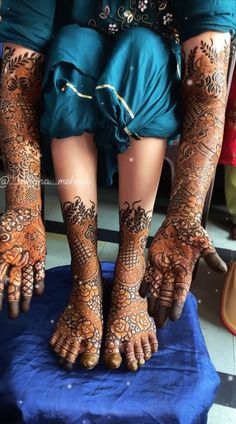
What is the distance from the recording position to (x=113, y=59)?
74 centimetres

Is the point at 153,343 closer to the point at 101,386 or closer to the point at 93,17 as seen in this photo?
the point at 101,386

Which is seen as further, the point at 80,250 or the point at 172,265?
the point at 80,250

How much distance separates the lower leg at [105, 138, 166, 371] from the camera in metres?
0.81

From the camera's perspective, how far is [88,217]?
86 centimetres

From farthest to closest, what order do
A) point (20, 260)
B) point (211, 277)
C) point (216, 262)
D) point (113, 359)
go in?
point (211, 277), point (113, 359), point (20, 260), point (216, 262)

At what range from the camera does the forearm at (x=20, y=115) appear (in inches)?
32.2

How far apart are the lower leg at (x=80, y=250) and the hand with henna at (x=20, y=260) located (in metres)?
0.12

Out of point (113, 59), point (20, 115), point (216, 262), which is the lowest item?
point (216, 262)

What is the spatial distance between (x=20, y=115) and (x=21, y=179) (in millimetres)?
124

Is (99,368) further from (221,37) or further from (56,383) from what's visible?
(221,37)

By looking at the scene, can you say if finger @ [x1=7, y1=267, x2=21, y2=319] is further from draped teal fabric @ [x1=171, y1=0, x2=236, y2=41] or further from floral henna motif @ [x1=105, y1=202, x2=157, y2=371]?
draped teal fabric @ [x1=171, y1=0, x2=236, y2=41]

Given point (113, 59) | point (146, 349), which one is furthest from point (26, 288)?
point (113, 59)

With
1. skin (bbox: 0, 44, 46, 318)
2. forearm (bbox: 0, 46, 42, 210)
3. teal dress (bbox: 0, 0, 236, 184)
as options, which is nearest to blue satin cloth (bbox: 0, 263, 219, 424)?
skin (bbox: 0, 44, 46, 318)

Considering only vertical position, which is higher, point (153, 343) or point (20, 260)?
point (20, 260)
